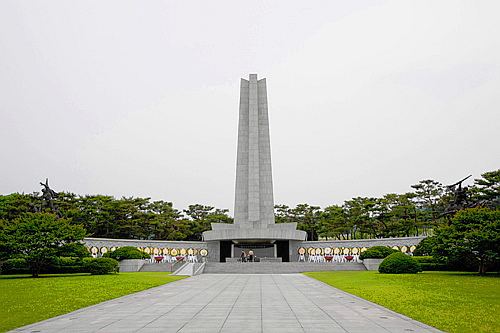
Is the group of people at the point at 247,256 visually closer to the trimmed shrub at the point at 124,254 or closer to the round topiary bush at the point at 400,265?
the trimmed shrub at the point at 124,254

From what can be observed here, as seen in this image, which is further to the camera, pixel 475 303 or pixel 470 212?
pixel 470 212

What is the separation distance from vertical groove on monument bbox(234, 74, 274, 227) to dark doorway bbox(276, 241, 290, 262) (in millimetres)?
3887

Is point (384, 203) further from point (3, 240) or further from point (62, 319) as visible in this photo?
A: point (62, 319)

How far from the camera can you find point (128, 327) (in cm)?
922

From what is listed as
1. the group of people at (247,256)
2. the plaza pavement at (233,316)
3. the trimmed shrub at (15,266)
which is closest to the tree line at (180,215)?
the group of people at (247,256)

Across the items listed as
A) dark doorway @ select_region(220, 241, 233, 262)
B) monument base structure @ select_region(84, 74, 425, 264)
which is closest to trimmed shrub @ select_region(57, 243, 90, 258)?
monument base structure @ select_region(84, 74, 425, 264)

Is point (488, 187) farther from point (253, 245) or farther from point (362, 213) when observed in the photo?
point (253, 245)

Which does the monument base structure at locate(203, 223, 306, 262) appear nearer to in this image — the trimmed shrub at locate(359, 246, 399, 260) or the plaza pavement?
the trimmed shrub at locate(359, 246, 399, 260)

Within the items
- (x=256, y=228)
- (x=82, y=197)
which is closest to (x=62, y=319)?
(x=256, y=228)

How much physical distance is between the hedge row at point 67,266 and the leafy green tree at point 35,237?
5.59 feet

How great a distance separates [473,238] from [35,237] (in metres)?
23.9

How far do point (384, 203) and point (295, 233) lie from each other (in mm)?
13874

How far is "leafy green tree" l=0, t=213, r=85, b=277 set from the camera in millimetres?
24922

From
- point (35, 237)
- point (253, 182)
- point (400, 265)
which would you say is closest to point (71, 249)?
point (35, 237)
